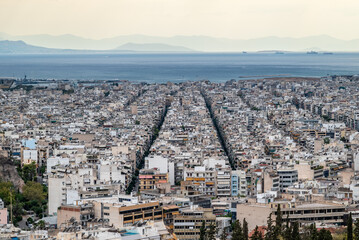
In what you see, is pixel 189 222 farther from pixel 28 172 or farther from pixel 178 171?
pixel 28 172

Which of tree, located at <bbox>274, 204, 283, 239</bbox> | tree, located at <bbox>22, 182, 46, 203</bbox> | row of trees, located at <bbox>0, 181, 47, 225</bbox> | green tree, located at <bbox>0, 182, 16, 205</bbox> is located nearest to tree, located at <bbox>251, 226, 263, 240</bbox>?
tree, located at <bbox>274, 204, 283, 239</bbox>

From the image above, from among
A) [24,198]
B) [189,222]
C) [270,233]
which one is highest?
[270,233]

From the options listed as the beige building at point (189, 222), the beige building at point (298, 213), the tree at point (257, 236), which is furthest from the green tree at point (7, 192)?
the tree at point (257, 236)

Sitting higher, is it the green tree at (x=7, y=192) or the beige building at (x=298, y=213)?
the beige building at (x=298, y=213)

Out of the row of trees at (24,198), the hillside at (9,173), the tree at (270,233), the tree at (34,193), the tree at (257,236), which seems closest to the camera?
the tree at (257,236)

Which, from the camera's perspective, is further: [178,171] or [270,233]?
[178,171]

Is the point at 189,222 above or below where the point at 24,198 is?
above

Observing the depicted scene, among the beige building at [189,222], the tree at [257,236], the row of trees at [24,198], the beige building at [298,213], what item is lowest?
the row of trees at [24,198]

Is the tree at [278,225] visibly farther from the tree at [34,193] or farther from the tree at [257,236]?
the tree at [34,193]

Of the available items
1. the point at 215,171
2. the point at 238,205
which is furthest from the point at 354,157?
the point at 238,205

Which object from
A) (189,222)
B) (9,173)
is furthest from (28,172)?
(189,222)
